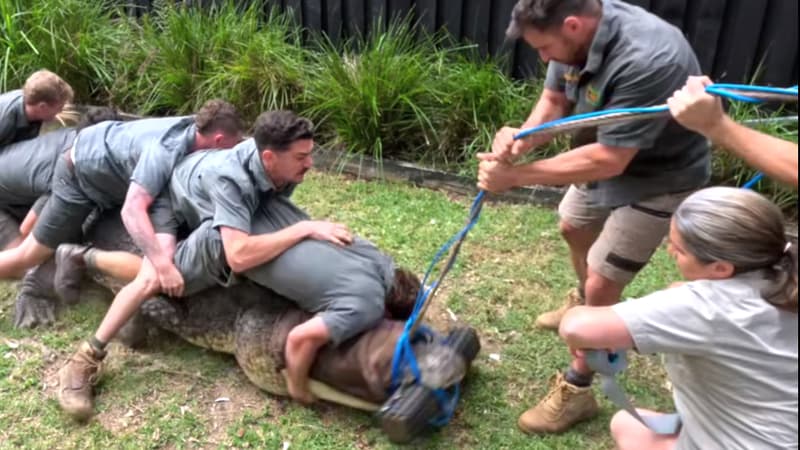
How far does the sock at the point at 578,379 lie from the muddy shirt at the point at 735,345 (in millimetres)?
1123

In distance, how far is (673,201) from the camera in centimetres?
316

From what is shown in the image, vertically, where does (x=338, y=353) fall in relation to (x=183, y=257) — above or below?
below

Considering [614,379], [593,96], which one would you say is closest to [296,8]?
[593,96]

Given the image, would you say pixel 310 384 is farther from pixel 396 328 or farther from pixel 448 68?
pixel 448 68

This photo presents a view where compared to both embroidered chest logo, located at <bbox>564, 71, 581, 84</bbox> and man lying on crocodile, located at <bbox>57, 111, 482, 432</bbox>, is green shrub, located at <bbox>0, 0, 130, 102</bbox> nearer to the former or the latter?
man lying on crocodile, located at <bbox>57, 111, 482, 432</bbox>

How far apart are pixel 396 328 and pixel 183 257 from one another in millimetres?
1020

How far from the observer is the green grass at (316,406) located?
3395mm

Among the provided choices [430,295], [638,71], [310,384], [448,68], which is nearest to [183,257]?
[310,384]

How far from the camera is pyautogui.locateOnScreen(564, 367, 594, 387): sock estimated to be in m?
3.38

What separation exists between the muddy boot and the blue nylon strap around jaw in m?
2.69

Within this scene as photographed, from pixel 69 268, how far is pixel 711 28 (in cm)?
432

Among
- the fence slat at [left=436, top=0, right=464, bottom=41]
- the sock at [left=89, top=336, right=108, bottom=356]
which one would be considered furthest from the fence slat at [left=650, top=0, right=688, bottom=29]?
the sock at [left=89, top=336, right=108, bottom=356]

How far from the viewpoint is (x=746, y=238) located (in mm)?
2084

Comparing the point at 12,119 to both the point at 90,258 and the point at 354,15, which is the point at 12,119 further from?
the point at 354,15
